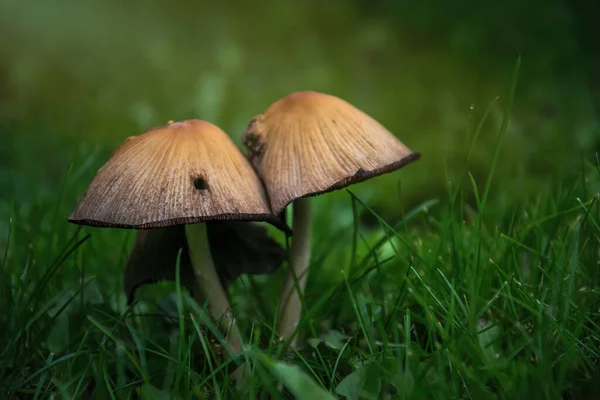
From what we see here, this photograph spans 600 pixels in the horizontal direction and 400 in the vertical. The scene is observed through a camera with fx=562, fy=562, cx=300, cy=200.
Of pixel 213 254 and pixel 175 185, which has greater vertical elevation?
pixel 175 185

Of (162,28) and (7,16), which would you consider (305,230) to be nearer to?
(162,28)

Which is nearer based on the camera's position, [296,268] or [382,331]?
[382,331]

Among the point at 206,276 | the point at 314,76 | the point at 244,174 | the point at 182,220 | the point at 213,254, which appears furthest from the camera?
the point at 314,76

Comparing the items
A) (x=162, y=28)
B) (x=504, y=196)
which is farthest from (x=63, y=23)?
(x=504, y=196)

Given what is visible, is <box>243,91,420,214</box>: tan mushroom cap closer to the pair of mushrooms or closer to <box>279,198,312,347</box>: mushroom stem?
the pair of mushrooms

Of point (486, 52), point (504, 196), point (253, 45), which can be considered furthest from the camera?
point (253, 45)

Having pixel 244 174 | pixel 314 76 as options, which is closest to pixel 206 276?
pixel 244 174

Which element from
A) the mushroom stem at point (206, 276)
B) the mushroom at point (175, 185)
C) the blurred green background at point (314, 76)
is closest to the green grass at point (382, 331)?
the mushroom stem at point (206, 276)

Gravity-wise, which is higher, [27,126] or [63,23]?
[63,23]

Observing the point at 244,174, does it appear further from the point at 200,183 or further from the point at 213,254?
the point at 213,254

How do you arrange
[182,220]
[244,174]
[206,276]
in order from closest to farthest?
[182,220]
[244,174]
[206,276]
